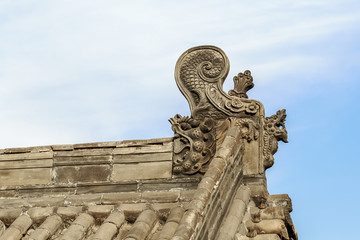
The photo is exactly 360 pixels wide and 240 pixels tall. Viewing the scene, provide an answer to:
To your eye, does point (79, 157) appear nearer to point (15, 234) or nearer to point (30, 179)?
point (30, 179)

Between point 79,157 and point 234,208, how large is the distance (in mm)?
2839

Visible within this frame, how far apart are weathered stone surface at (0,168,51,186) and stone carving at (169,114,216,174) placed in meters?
2.18

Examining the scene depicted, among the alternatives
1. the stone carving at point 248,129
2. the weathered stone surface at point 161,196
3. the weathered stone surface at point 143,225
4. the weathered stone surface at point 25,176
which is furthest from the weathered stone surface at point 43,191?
the stone carving at point 248,129

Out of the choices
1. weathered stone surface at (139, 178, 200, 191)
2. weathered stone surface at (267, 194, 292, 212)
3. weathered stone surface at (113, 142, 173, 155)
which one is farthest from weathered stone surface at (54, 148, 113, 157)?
weathered stone surface at (267, 194, 292, 212)

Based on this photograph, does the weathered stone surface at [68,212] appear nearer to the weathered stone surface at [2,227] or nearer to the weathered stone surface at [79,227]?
the weathered stone surface at [79,227]

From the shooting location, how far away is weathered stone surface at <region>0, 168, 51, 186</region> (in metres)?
12.2

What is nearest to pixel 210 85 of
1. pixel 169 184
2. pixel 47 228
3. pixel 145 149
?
pixel 145 149

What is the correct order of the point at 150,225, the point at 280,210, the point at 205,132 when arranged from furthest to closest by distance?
the point at 205,132 → the point at 280,210 → the point at 150,225

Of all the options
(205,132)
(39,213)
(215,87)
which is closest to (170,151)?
(205,132)

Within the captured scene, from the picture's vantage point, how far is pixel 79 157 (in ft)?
40.2

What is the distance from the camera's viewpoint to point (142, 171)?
11844 mm

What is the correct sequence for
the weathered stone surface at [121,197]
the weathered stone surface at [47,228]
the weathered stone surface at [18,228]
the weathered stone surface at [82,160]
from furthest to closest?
the weathered stone surface at [82,160]
the weathered stone surface at [121,197]
the weathered stone surface at [18,228]
the weathered stone surface at [47,228]

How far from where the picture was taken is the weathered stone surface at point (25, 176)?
12.2m

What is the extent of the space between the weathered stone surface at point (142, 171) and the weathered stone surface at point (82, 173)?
172 millimetres
